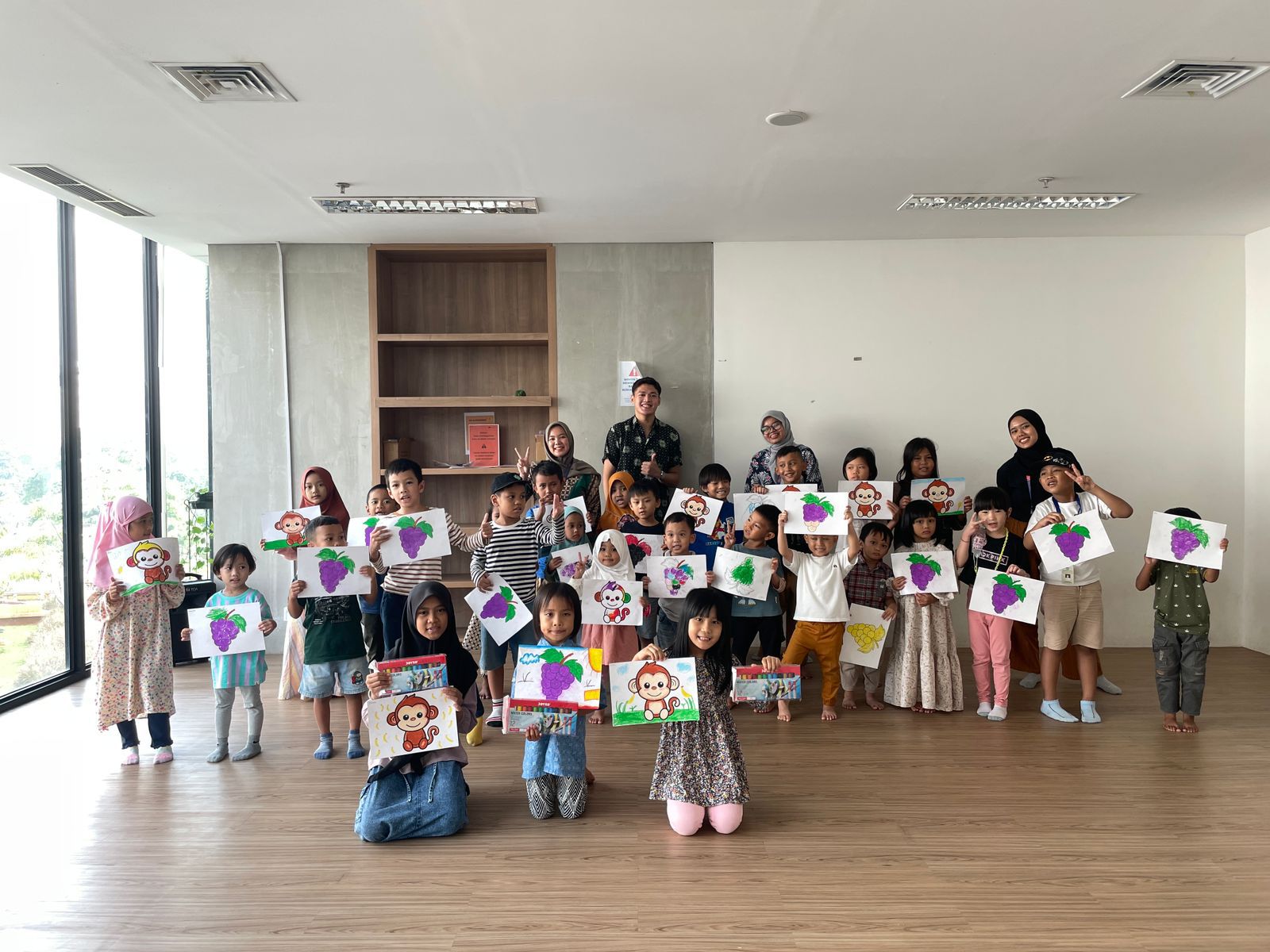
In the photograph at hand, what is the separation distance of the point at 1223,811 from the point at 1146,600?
320cm

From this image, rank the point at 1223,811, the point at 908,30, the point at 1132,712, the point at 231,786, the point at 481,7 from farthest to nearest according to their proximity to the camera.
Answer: the point at 1132,712
the point at 231,786
the point at 1223,811
the point at 908,30
the point at 481,7

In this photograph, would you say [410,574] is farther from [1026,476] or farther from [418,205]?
[1026,476]

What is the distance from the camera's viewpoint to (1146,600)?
601 cm

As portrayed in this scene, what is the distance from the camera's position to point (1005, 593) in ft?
14.1

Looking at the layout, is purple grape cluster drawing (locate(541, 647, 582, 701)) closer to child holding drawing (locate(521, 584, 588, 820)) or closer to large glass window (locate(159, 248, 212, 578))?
child holding drawing (locate(521, 584, 588, 820))

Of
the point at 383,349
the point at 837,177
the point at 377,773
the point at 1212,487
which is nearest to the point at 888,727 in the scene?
the point at 377,773

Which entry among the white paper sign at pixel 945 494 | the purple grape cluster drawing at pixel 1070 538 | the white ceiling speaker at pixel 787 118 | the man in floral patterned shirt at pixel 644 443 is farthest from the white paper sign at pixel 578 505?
the purple grape cluster drawing at pixel 1070 538

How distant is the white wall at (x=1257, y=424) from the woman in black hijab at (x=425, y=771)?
564cm

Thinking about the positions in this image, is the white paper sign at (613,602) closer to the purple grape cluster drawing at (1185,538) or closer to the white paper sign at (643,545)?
the white paper sign at (643,545)

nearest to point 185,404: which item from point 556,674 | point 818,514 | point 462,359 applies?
point 462,359

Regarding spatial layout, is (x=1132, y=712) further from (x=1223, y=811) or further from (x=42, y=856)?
(x=42, y=856)

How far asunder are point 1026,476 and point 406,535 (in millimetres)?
3498

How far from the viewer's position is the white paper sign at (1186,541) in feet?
12.9

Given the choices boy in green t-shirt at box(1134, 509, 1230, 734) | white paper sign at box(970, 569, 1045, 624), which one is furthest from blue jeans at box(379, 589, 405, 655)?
boy in green t-shirt at box(1134, 509, 1230, 734)
